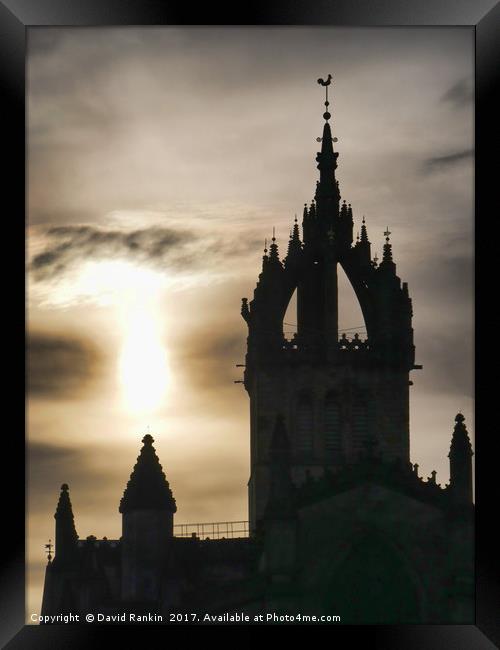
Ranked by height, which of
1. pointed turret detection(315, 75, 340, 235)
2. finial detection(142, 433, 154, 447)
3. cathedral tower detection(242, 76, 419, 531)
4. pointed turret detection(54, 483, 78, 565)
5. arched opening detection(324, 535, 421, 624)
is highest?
pointed turret detection(315, 75, 340, 235)

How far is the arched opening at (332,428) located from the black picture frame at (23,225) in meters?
34.4

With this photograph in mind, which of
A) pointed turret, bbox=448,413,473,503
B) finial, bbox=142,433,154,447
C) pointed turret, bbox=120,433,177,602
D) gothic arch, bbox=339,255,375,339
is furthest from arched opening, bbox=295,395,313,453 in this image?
finial, bbox=142,433,154,447

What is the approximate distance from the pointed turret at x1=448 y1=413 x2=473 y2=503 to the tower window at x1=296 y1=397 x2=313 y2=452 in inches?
606

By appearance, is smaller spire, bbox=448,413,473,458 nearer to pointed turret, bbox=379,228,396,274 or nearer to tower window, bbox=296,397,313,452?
pointed turret, bbox=379,228,396,274

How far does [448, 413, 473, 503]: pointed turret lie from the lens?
146ft

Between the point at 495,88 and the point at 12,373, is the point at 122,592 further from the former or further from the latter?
the point at 495,88

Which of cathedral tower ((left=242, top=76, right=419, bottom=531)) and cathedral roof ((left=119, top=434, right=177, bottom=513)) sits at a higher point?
cathedral tower ((left=242, top=76, right=419, bottom=531))

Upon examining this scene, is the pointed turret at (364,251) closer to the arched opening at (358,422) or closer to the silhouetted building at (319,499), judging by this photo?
the silhouetted building at (319,499)

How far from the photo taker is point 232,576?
171 feet

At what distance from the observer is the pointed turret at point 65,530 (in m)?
46.1

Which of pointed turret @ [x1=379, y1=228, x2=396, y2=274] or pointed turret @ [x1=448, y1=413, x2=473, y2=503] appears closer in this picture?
pointed turret @ [x1=448, y1=413, x2=473, y2=503]

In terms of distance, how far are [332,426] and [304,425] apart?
3.45ft

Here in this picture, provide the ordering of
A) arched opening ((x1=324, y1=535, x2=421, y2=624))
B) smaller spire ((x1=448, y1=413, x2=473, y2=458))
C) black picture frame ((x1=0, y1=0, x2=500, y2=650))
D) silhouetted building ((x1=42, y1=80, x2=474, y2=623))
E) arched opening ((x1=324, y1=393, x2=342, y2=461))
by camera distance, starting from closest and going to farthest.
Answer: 1. black picture frame ((x1=0, y1=0, x2=500, y2=650))
2. smaller spire ((x1=448, y1=413, x2=473, y2=458))
3. arched opening ((x1=324, y1=535, x2=421, y2=624))
4. silhouetted building ((x1=42, y1=80, x2=474, y2=623))
5. arched opening ((x1=324, y1=393, x2=342, y2=461))

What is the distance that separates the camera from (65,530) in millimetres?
53844
